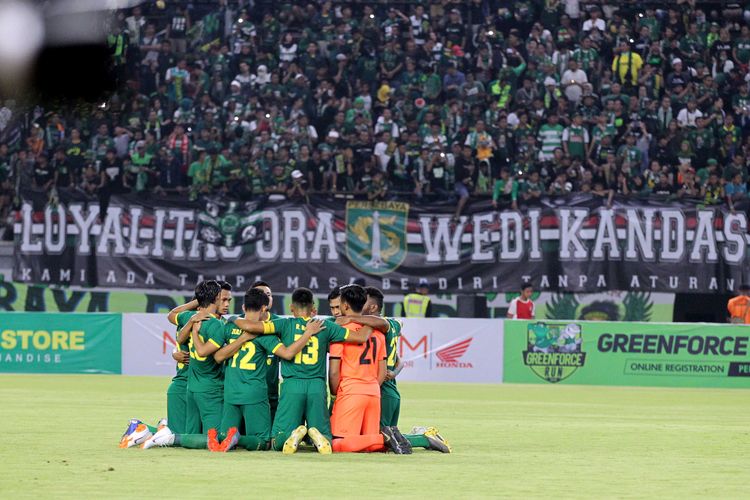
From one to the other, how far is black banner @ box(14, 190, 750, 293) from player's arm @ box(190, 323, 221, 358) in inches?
670

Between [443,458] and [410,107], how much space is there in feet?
72.8

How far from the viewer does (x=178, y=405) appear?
1365cm

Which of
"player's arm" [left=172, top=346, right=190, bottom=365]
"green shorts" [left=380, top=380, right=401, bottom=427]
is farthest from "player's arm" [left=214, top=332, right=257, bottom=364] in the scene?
"green shorts" [left=380, top=380, right=401, bottom=427]

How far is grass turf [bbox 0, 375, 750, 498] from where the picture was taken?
32.5ft

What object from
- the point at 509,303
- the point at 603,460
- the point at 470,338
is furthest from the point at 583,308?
the point at 603,460

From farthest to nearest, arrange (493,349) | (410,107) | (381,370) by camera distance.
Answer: (410,107)
(493,349)
(381,370)

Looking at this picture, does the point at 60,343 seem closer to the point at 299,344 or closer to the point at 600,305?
the point at 600,305

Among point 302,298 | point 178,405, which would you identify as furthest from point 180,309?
point 302,298

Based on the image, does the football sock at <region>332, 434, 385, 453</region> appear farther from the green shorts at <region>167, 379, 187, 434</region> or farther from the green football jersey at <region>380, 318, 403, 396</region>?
the green shorts at <region>167, 379, 187, 434</region>

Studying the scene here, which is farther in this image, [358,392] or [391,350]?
[391,350]

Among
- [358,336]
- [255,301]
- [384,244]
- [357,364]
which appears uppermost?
[384,244]

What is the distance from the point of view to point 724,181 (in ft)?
104

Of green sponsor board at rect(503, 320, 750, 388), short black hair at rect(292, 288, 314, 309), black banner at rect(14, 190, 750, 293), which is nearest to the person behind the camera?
short black hair at rect(292, 288, 314, 309)

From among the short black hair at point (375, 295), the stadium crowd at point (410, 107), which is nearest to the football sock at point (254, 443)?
the short black hair at point (375, 295)
